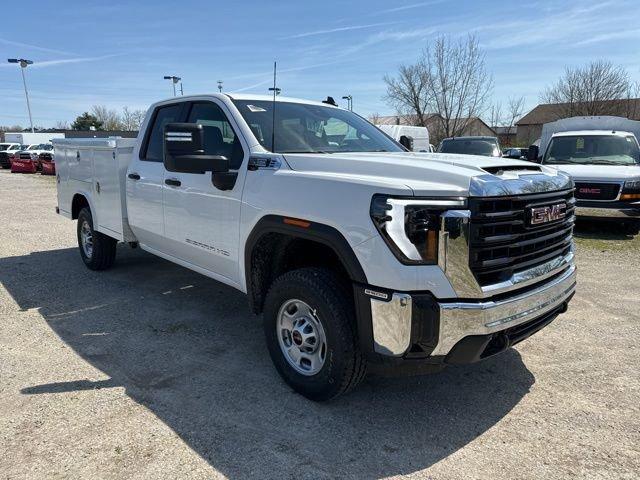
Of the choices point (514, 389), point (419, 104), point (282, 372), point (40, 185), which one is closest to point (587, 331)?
point (514, 389)

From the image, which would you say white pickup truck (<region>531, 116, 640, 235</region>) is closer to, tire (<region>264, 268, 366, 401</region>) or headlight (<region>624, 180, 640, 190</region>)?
headlight (<region>624, 180, 640, 190</region>)

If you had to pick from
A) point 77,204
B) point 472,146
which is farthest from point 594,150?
point 77,204

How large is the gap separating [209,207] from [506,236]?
2288 millimetres

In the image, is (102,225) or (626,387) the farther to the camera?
(102,225)

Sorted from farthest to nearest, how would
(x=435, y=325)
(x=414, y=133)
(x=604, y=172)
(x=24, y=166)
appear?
(x=24, y=166), (x=414, y=133), (x=604, y=172), (x=435, y=325)

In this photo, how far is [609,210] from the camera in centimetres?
876

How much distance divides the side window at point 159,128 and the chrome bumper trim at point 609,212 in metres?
7.26

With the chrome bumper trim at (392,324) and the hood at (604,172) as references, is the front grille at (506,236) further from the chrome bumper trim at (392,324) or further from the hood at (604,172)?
the hood at (604,172)

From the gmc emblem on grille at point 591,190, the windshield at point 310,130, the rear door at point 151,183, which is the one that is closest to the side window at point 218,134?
the windshield at point 310,130

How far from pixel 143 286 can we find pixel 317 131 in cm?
306

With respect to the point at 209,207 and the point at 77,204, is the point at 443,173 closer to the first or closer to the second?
the point at 209,207

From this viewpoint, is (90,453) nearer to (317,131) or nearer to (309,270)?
(309,270)

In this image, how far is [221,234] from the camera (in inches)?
155

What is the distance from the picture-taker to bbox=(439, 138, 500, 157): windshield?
46.7ft
